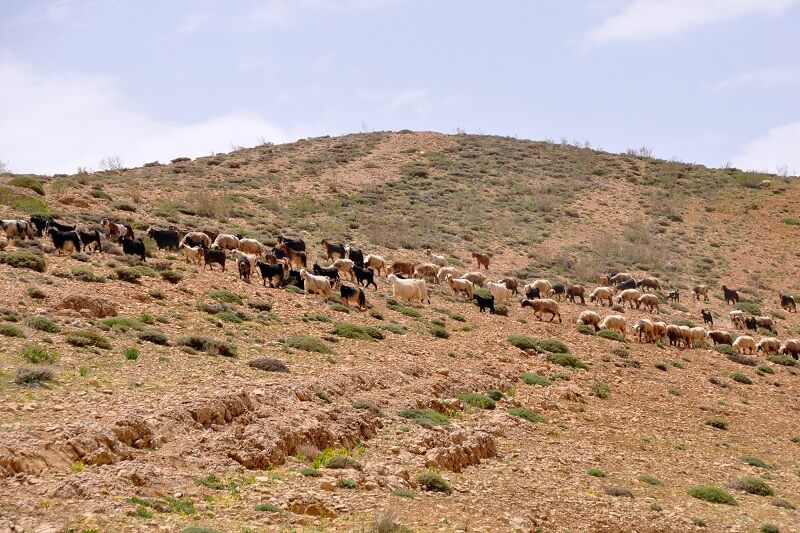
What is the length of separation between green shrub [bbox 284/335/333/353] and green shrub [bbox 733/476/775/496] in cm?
975

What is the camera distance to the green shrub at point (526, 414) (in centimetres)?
1889

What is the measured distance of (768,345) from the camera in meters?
33.0

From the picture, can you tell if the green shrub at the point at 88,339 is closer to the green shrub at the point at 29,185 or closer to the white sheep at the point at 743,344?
the green shrub at the point at 29,185

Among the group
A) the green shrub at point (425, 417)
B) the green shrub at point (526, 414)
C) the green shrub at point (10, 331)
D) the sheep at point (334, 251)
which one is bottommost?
the green shrub at point (526, 414)

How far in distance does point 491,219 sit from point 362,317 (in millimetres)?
31126

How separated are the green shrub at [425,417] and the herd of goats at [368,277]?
32.9 feet

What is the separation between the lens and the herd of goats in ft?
87.7


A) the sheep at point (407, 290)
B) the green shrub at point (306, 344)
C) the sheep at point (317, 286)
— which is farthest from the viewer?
the sheep at point (407, 290)

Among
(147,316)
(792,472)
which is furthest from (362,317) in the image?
(792,472)

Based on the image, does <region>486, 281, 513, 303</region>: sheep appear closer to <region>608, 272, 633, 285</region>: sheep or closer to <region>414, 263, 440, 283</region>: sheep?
<region>414, 263, 440, 283</region>: sheep

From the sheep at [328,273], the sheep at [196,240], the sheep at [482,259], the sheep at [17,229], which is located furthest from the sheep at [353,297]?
the sheep at [482,259]

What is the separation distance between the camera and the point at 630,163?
7581 centimetres

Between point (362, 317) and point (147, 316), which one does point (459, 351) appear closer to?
point (362, 317)

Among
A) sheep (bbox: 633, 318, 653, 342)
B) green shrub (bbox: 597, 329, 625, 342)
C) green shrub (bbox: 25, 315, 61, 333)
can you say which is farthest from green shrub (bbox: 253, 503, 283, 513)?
sheep (bbox: 633, 318, 653, 342)
